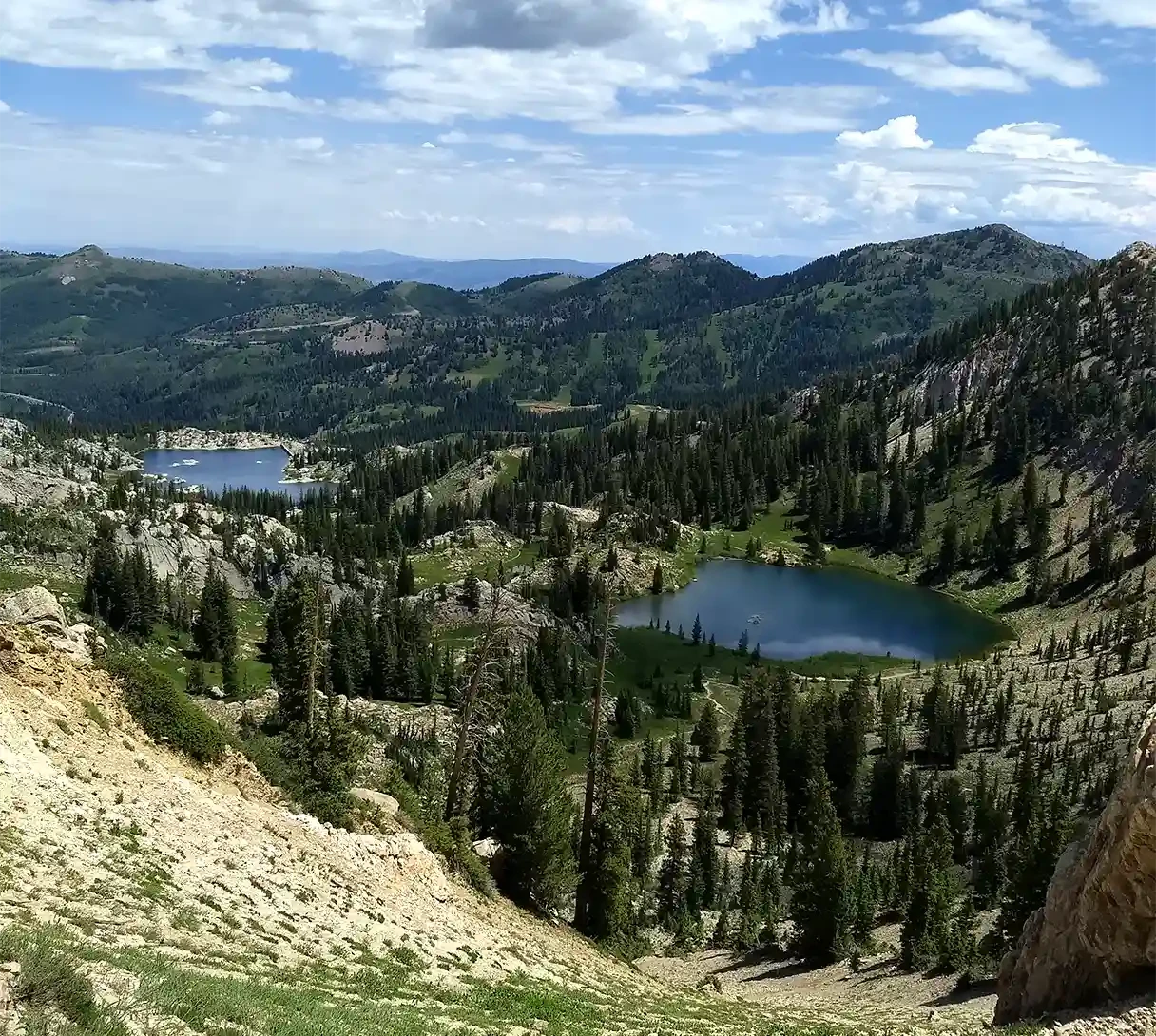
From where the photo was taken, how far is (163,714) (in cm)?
3278

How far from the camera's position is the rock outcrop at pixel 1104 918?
2039 cm

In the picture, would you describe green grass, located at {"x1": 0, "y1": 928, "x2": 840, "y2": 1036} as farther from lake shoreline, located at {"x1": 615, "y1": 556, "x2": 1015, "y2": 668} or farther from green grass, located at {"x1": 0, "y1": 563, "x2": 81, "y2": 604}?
green grass, located at {"x1": 0, "y1": 563, "x2": 81, "y2": 604}

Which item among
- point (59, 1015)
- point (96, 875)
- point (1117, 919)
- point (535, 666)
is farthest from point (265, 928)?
point (535, 666)

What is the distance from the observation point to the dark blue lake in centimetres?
14488

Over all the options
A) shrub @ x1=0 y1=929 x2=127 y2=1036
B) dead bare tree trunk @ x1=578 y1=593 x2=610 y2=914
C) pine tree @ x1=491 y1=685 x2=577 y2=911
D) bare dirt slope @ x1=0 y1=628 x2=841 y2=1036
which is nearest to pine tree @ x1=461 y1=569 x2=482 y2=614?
dead bare tree trunk @ x1=578 y1=593 x2=610 y2=914

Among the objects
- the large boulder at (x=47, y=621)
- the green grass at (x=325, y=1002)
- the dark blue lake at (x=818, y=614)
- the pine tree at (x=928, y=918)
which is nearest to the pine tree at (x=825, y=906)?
the pine tree at (x=928, y=918)

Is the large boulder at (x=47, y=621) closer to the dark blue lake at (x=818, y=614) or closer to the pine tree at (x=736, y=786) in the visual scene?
the pine tree at (x=736, y=786)

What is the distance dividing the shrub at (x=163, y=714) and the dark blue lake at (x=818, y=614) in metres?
117

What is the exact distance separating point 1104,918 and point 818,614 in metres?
141

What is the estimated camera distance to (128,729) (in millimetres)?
31172

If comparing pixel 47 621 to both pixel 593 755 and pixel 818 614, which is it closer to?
pixel 593 755

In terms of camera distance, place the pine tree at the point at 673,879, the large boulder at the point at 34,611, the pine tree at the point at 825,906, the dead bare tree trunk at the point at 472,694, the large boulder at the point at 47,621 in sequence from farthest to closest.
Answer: the pine tree at the point at 673,879, the pine tree at the point at 825,906, the dead bare tree trunk at the point at 472,694, the large boulder at the point at 34,611, the large boulder at the point at 47,621

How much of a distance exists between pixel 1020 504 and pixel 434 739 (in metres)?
142

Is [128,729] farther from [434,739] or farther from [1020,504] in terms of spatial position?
[1020,504]
